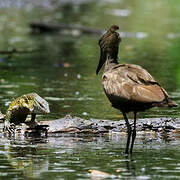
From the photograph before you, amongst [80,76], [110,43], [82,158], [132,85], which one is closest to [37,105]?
[110,43]

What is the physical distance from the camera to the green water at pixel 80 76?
804cm

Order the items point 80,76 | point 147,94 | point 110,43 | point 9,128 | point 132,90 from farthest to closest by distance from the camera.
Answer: point 80,76
point 9,128
point 110,43
point 132,90
point 147,94

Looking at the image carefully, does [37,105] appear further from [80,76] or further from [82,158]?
[80,76]

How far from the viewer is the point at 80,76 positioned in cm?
1703

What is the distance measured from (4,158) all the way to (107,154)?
4.22ft

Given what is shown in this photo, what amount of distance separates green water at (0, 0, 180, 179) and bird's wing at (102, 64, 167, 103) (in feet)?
2.50

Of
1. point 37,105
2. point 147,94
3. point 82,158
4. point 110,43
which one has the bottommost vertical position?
point 82,158

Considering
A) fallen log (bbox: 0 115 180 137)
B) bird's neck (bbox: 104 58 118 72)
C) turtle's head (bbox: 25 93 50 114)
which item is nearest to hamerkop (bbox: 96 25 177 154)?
bird's neck (bbox: 104 58 118 72)

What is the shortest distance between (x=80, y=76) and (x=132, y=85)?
864 cm

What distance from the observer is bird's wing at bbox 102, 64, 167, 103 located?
8.19 metres

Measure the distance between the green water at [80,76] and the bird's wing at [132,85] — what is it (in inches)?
30.0

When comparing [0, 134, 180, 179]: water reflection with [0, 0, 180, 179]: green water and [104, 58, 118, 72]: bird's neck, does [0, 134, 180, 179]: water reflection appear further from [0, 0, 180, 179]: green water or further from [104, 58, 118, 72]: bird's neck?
[104, 58, 118, 72]: bird's neck

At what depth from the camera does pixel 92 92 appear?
48.3 ft

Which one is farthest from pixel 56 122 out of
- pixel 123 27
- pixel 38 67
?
pixel 123 27
